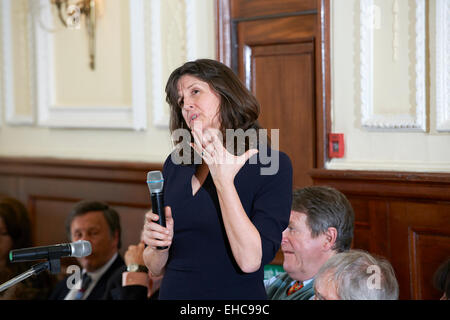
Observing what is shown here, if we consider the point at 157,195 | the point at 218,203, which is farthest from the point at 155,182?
the point at 218,203

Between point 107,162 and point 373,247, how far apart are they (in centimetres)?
178

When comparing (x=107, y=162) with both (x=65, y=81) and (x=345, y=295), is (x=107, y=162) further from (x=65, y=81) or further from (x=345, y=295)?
(x=345, y=295)

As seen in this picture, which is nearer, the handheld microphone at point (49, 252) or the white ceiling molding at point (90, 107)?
the handheld microphone at point (49, 252)

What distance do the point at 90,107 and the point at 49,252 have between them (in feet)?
8.59

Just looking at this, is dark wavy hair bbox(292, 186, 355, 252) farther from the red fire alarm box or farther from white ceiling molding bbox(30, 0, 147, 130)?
white ceiling molding bbox(30, 0, 147, 130)

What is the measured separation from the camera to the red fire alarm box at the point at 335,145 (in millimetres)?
3145

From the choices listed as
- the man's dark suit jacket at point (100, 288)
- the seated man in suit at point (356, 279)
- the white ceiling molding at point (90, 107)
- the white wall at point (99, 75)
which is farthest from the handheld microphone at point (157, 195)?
the white ceiling molding at point (90, 107)

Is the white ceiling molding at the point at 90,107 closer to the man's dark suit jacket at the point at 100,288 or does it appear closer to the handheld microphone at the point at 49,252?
the man's dark suit jacket at the point at 100,288

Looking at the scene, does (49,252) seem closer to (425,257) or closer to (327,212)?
(327,212)

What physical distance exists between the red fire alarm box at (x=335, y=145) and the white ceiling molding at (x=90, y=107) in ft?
4.07

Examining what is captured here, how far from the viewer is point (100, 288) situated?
3.08m

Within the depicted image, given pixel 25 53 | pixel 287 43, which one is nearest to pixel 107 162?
pixel 25 53

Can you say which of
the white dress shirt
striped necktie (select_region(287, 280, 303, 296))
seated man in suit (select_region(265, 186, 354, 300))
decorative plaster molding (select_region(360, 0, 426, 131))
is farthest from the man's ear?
the white dress shirt

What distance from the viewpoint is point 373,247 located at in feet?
10.1
